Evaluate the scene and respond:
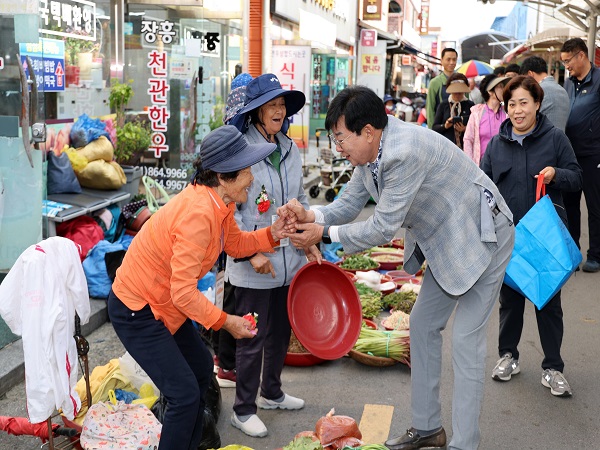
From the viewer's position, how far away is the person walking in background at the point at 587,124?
25.8ft

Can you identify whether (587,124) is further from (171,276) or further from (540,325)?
(171,276)

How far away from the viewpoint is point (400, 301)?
6.85 metres

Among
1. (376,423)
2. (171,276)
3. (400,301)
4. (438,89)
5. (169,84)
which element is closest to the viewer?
(171,276)

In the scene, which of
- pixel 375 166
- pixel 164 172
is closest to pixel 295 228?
pixel 375 166

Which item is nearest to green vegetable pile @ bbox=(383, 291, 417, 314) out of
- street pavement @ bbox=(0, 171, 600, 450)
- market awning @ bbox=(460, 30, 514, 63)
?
street pavement @ bbox=(0, 171, 600, 450)

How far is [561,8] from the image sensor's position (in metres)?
17.4

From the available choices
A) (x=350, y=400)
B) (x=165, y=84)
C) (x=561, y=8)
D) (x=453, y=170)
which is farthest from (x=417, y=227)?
(x=561, y=8)

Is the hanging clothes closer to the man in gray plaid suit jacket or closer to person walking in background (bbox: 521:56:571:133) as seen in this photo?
the man in gray plaid suit jacket

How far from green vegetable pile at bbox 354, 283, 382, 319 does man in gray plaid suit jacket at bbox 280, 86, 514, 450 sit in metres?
2.32

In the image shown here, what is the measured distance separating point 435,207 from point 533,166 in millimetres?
1526

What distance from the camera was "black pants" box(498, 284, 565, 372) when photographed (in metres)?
4.97

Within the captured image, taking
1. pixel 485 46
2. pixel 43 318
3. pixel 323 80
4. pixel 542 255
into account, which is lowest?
pixel 43 318

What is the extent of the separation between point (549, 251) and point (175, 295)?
94.1 inches

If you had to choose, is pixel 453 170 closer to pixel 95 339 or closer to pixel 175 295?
pixel 175 295
